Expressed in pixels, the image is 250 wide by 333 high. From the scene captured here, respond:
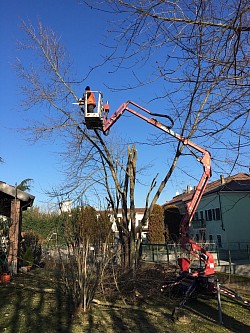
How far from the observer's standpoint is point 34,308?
7172 mm

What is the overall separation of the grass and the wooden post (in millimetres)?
1484

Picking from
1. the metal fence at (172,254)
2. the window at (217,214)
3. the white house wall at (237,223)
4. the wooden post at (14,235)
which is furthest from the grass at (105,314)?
the window at (217,214)

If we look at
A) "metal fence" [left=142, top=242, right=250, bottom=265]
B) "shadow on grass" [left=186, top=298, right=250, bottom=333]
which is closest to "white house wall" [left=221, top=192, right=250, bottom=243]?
"metal fence" [left=142, top=242, right=250, bottom=265]

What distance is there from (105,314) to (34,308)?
148cm

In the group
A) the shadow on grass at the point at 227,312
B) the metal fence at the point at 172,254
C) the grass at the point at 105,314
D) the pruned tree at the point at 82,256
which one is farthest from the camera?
the metal fence at the point at 172,254

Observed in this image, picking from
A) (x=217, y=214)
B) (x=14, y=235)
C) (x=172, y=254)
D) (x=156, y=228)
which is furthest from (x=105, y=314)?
(x=156, y=228)

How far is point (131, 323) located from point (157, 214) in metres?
33.9

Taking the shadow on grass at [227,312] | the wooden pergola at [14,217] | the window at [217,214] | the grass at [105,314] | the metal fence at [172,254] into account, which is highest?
the window at [217,214]

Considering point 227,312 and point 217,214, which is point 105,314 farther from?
point 217,214

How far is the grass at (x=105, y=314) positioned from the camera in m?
6.20

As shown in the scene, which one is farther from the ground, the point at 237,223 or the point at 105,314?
the point at 237,223

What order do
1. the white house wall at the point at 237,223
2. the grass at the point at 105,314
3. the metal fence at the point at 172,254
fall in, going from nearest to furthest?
the grass at the point at 105,314 < the metal fence at the point at 172,254 < the white house wall at the point at 237,223

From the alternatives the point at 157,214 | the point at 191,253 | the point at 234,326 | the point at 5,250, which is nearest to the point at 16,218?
the point at 5,250

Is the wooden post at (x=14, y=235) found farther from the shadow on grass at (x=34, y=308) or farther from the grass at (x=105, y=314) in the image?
the grass at (x=105, y=314)
